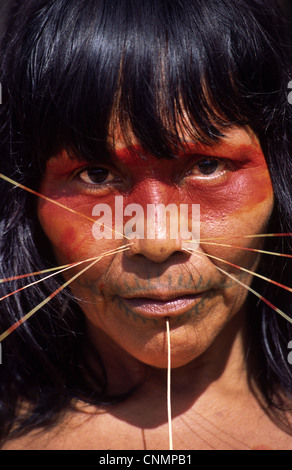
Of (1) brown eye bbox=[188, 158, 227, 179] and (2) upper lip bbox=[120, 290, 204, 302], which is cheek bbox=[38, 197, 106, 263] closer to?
(2) upper lip bbox=[120, 290, 204, 302]

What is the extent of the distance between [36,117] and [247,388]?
95cm

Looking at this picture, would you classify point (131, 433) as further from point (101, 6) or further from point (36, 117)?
point (101, 6)

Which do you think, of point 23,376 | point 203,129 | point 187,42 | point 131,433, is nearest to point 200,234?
point 203,129

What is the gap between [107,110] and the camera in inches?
61.0

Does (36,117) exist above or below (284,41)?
below

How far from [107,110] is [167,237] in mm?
325

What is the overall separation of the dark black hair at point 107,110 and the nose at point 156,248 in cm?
21

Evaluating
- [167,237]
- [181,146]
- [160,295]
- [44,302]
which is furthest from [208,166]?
[44,302]

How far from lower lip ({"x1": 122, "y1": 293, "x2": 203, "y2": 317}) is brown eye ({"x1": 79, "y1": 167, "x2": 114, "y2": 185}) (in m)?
0.31

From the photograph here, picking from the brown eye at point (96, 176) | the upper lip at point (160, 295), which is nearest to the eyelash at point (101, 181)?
the brown eye at point (96, 176)

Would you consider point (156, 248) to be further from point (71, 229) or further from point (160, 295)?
point (71, 229)

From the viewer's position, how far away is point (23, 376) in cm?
196

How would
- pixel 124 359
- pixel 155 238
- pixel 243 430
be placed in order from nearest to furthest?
pixel 155 238, pixel 243 430, pixel 124 359

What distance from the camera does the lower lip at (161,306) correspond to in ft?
5.34
